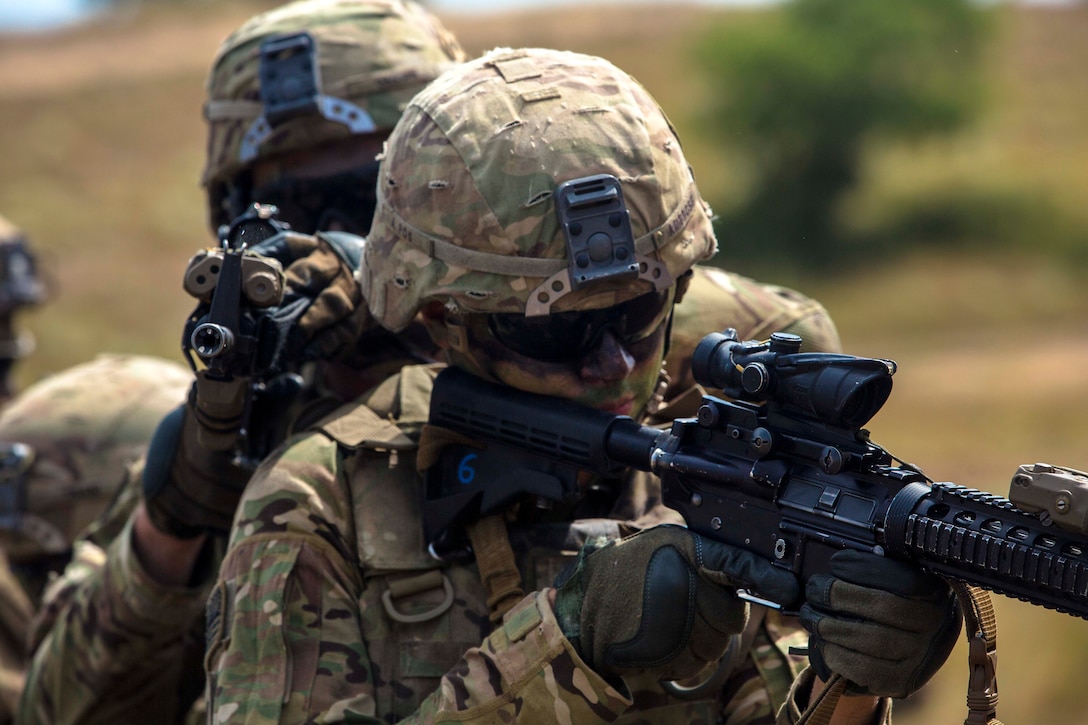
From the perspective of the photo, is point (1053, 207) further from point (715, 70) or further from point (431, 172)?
point (431, 172)

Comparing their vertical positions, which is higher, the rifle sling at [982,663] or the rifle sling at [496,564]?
the rifle sling at [982,663]

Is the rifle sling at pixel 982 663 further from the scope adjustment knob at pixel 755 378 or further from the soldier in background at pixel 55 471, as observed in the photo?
the soldier in background at pixel 55 471

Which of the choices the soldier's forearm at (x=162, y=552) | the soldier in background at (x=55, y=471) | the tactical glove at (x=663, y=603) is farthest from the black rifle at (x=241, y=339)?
the soldier in background at (x=55, y=471)

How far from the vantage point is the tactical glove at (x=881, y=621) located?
307 centimetres

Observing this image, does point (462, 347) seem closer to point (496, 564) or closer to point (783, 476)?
point (496, 564)

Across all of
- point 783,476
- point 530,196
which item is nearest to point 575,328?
point 530,196

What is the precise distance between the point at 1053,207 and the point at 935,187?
3.33 metres

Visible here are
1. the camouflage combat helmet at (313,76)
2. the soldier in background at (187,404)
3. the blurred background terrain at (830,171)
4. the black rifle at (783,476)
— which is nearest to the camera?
the black rifle at (783,476)

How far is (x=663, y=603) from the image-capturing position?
332 centimetres

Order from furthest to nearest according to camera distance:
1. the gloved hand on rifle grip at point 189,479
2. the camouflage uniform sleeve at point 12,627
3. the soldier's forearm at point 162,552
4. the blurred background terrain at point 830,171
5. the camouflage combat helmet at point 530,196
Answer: the blurred background terrain at point 830,171 < the camouflage uniform sleeve at point 12,627 < the soldier's forearm at point 162,552 < the gloved hand on rifle grip at point 189,479 < the camouflage combat helmet at point 530,196

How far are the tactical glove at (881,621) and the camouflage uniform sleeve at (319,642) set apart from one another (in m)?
0.57

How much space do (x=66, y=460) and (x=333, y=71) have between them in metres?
2.28

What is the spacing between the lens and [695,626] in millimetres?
3377

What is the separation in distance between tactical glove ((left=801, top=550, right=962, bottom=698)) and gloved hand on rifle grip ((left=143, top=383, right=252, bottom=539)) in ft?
6.64
